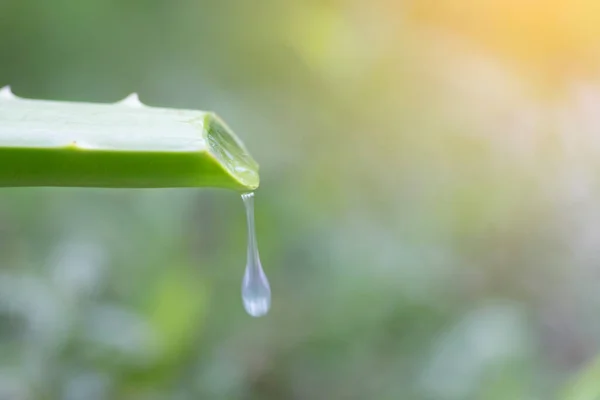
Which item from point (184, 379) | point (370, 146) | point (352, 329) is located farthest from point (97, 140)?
point (370, 146)

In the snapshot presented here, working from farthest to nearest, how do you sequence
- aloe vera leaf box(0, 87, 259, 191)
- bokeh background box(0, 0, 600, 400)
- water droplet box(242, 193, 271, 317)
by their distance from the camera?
bokeh background box(0, 0, 600, 400)
water droplet box(242, 193, 271, 317)
aloe vera leaf box(0, 87, 259, 191)

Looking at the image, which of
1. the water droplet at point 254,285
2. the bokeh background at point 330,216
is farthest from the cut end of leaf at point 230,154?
the bokeh background at point 330,216

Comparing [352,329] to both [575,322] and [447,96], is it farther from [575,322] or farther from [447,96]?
[447,96]

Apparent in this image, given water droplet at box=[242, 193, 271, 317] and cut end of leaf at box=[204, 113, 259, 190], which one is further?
water droplet at box=[242, 193, 271, 317]

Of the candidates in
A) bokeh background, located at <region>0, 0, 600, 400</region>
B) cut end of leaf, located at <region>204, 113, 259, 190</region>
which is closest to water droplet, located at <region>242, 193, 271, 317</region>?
cut end of leaf, located at <region>204, 113, 259, 190</region>

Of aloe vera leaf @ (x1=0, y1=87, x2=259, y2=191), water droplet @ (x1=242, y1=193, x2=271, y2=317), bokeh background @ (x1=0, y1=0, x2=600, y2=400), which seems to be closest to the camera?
aloe vera leaf @ (x1=0, y1=87, x2=259, y2=191)

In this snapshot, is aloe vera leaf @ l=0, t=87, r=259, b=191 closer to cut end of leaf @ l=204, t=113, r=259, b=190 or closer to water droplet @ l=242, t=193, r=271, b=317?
cut end of leaf @ l=204, t=113, r=259, b=190

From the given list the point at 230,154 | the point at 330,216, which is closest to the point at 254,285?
the point at 230,154

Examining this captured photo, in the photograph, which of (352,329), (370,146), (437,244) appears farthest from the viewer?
(370,146)
